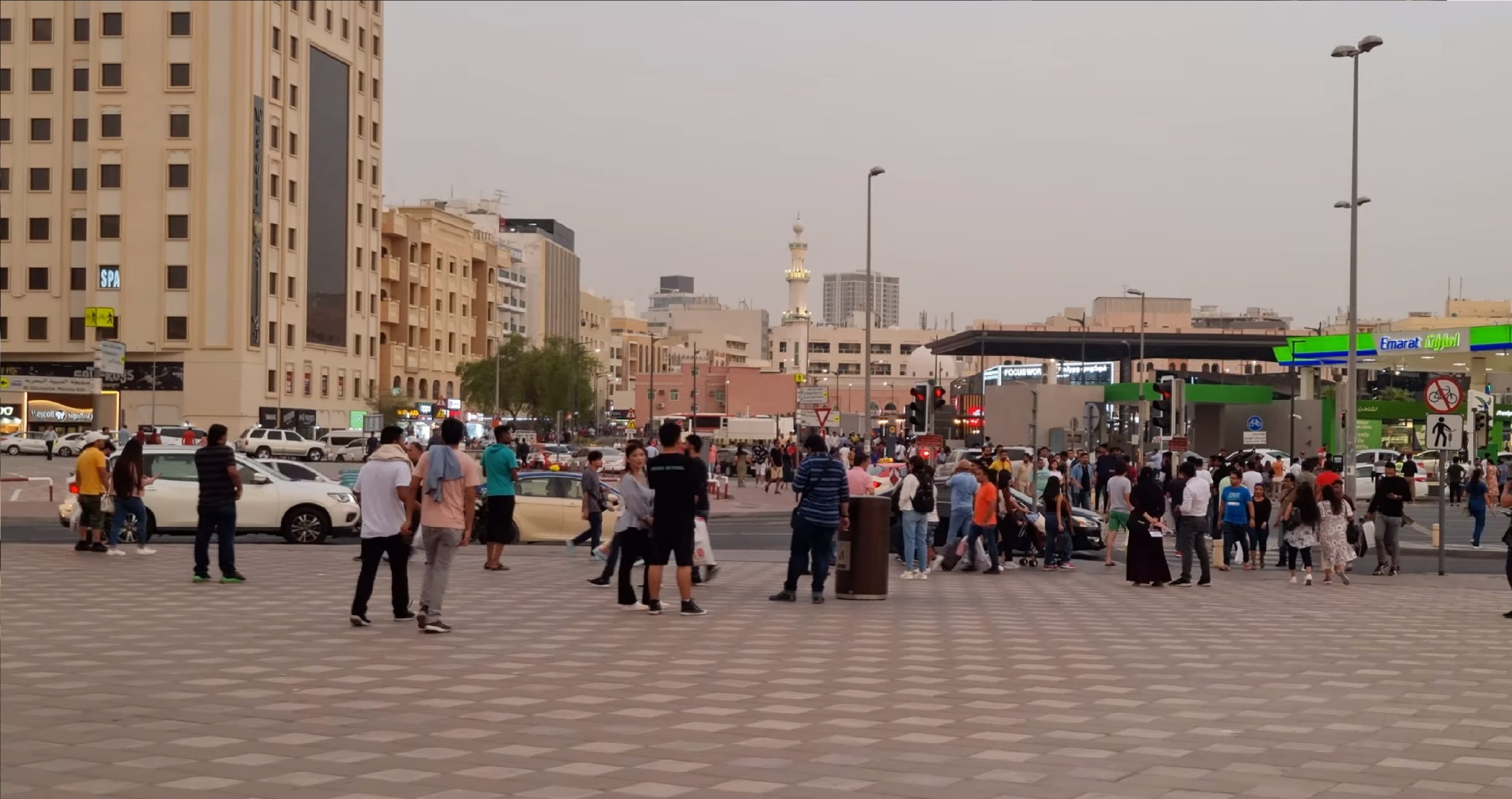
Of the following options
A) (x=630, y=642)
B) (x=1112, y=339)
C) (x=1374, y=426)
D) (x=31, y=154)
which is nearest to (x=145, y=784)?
(x=630, y=642)

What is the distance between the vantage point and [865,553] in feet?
58.2

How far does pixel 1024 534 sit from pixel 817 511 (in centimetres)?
956

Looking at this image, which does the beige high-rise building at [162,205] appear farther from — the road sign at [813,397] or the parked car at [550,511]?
the parked car at [550,511]

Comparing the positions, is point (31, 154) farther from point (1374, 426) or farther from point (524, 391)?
point (1374, 426)

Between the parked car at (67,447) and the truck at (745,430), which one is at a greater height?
the truck at (745,430)

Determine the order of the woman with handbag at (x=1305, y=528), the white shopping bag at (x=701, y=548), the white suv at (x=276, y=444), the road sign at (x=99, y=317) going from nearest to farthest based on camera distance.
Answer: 1. the white shopping bag at (x=701, y=548)
2. the woman with handbag at (x=1305, y=528)
3. the road sign at (x=99, y=317)
4. the white suv at (x=276, y=444)

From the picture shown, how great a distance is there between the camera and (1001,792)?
7430 millimetres

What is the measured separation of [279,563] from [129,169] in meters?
59.4

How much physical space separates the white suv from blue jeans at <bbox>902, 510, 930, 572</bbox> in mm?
51223

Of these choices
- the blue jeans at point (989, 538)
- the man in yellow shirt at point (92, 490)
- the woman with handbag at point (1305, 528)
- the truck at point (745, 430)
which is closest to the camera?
the man in yellow shirt at point (92, 490)

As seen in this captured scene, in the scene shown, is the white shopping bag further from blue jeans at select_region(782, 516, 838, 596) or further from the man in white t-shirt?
the man in white t-shirt

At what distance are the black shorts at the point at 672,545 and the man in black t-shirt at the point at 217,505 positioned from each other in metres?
5.09

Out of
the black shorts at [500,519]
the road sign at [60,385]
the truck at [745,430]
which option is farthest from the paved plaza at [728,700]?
the truck at [745,430]

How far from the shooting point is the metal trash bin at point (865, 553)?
17.8m
